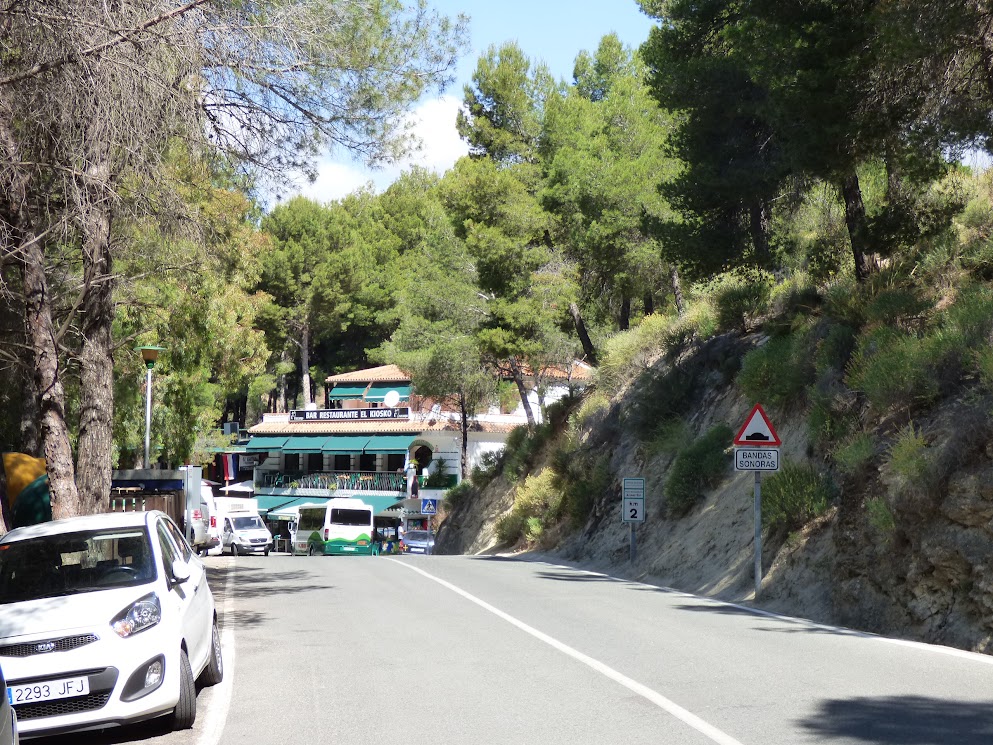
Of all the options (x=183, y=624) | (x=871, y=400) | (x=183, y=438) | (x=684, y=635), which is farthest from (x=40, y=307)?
(x=183, y=438)

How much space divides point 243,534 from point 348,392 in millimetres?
26092

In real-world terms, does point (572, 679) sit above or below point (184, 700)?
below

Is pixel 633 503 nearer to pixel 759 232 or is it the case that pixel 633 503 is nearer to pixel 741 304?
pixel 759 232

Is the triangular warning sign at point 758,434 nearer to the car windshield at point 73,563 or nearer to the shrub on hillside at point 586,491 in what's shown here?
the car windshield at point 73,563

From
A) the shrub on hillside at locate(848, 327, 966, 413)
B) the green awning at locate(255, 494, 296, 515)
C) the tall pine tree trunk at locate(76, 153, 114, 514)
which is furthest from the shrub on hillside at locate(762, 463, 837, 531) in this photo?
the green awning at locate(255, 494, 296, 515)

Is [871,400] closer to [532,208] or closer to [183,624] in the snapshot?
[183,624]

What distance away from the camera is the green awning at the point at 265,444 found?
66.1m

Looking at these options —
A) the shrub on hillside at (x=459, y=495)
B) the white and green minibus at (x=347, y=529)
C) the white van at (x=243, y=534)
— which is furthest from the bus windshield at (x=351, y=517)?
the shrub on hillside at (x=459, y=495)

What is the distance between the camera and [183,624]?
782 cm

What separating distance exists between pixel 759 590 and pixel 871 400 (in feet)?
11.1

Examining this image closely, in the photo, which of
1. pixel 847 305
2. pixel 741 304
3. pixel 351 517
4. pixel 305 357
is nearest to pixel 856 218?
pixel 847 305

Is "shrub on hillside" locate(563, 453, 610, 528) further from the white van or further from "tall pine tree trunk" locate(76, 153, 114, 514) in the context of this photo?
the white van

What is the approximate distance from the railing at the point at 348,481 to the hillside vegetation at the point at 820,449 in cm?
2855

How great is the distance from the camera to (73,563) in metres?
8.49
